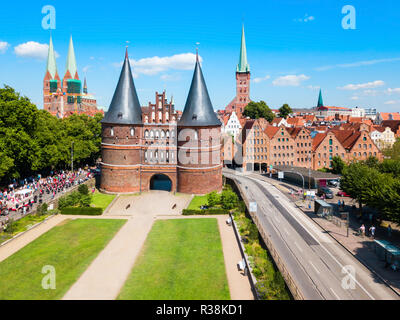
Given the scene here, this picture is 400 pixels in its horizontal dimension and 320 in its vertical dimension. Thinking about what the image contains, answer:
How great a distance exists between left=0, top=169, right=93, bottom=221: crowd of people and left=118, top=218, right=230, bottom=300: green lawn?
60.7 feet

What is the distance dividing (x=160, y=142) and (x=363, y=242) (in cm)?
3243

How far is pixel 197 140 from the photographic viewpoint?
173 feet

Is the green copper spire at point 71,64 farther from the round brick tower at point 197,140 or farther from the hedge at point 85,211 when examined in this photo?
the hedge at point 85,211

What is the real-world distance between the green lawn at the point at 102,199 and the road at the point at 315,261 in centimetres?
2159

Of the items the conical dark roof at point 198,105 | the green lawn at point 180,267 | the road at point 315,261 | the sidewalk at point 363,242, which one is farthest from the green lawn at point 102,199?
the sidewalk at point 363,242

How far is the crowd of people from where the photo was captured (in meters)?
43.2

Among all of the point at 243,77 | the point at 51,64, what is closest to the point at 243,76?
the point at 243,77

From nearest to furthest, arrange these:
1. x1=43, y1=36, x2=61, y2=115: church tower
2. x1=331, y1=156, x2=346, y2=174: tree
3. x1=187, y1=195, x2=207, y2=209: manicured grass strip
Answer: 1. x1=187, y1=195, x2=207, y2=209: manicured grass strip
2. x1=331, y1=156, x2=346, y2=174: tree
3. x1=43, y1=36, x2=61, y2=115: church tower

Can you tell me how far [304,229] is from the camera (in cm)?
3850

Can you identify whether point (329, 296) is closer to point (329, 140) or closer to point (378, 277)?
point (378, 277)

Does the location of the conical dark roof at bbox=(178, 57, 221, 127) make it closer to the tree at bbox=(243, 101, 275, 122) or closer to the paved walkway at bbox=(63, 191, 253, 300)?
the paved walkway at bbox=(63, 191, 253, 300)

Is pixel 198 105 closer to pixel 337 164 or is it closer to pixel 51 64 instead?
pixel 337 164

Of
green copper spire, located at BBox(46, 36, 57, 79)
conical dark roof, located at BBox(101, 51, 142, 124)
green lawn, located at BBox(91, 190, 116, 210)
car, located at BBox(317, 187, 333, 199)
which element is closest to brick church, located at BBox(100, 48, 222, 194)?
conical dark roof, located at BBox(101, 51, 142, 124)
